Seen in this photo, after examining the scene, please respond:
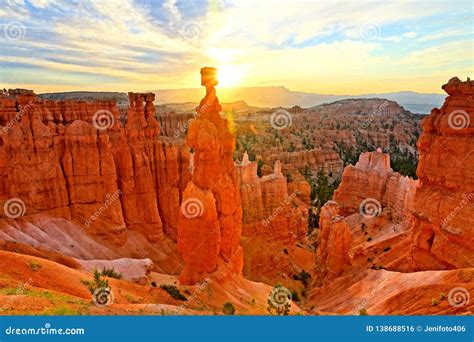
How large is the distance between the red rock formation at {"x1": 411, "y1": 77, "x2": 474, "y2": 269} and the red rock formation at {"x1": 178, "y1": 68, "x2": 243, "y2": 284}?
1264 cm

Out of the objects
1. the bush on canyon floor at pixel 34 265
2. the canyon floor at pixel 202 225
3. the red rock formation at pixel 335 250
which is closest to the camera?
the bush on canyon floor at pixel 34 265

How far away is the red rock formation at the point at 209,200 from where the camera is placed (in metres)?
21.0

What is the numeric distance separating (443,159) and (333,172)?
58.0 m

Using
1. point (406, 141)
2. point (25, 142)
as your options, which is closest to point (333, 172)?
point (406, 141)

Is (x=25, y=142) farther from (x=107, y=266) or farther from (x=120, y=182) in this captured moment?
(x=107, y=266)

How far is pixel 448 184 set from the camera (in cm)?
2436

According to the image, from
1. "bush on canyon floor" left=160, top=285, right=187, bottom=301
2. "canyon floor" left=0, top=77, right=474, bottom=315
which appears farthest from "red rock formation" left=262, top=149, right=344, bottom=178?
"bush on canyon floor" left=160, top=285, right=187, bottom=301

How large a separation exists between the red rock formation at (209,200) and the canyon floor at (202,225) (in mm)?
76

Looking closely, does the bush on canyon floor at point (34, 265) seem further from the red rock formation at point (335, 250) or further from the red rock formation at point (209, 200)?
the red rock formation at point (335, 250)

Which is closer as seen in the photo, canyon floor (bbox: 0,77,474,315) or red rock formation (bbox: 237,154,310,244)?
canyon floor (bbox: 0,77,474,315)

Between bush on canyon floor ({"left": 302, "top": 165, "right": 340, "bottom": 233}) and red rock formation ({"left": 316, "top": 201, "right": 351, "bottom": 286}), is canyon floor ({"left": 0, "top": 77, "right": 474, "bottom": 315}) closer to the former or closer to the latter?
red rock formation ({"left": 316, "top": 201, "right": 351, "bottom": 286})

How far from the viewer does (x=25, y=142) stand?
93.2 ft

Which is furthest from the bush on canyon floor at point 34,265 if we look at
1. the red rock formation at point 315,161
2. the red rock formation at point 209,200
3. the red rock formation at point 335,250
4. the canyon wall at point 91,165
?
the red rock formation at point 315,161

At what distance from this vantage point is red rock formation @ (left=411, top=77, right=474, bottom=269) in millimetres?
23438
